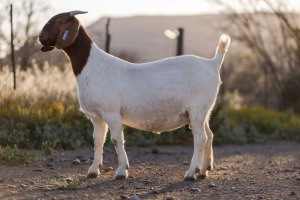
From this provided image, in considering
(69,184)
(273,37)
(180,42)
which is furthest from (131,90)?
(273,37)

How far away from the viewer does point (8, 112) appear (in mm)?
13820

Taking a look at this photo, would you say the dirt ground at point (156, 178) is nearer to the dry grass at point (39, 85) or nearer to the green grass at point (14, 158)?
the green grass at point (14, 158)

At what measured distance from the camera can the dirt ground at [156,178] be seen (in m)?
8.52

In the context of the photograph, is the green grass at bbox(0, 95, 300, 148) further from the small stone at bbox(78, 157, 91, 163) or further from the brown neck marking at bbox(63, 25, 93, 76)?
the brown neck marking at bbox(63, 25, 93, 76)

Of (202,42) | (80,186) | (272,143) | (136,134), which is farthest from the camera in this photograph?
(202,42)

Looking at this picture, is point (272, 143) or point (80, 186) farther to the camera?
point (272, 143)

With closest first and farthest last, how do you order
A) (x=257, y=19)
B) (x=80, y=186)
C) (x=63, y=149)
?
(x=80, y=186), (x=63, y=149), (x=257, y=19)

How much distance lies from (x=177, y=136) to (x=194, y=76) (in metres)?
6.50

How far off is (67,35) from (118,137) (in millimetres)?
1417

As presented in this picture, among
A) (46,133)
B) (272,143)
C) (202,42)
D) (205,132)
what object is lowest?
(202,42)

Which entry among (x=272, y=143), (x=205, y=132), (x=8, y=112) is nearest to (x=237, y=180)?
(x=205, y=132)

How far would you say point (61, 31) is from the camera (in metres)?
9.42

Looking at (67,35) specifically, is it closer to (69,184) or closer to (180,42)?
(69,184)

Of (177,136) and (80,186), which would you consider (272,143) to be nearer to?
(177,136)
